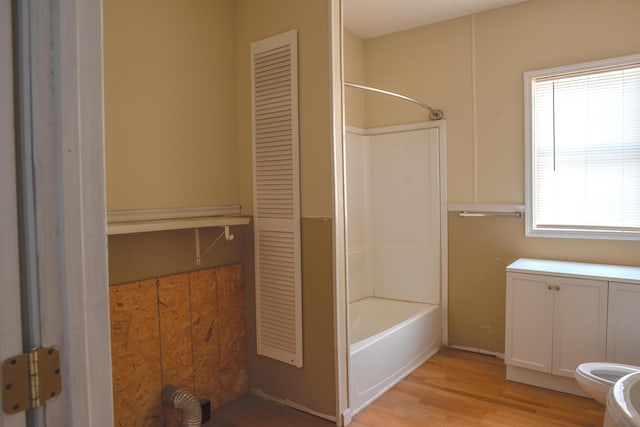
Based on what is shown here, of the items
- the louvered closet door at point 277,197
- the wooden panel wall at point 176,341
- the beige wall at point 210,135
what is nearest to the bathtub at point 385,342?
the beige wall at point 210,135

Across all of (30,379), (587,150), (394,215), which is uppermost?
(587,150)

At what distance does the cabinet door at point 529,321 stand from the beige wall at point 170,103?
6.81 feet

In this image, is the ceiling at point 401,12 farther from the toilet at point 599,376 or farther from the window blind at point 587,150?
the toilet at point 599,376

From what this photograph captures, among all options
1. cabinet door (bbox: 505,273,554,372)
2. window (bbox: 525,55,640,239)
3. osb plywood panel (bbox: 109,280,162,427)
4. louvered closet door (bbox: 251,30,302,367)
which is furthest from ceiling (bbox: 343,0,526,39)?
osb plywood panel (bbox: 109,280,162,427)

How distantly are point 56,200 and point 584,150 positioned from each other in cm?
339

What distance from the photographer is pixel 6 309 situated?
27.7 inches

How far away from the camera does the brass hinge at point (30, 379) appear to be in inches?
27.5

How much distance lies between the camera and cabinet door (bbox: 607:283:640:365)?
2516 mm

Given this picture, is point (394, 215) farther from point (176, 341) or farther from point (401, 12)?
point (176, 341)

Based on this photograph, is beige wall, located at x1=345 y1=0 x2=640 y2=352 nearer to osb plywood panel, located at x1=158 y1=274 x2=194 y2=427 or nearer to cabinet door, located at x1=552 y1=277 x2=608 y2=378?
cabinet door, located at x1=552 y1=277 x2=608 y2=378

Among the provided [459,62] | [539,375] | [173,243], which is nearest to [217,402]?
[173,243]

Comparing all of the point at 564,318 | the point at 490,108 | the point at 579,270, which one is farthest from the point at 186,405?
the point at 490,108

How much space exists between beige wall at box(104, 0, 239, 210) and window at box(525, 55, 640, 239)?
2.28 metres

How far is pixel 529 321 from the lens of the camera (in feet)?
9.39
